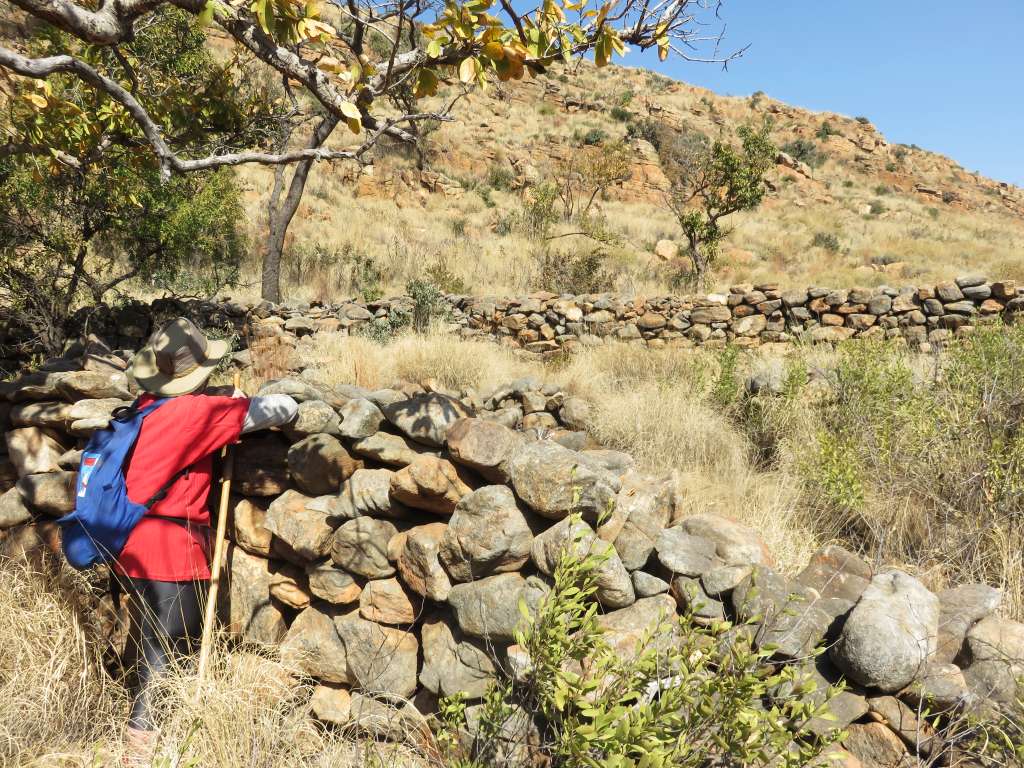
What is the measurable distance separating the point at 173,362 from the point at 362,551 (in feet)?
4.51

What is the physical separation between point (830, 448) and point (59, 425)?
15.4ft

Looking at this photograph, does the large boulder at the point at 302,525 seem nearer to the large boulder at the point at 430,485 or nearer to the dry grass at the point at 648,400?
the large boulder at the point at 430,485

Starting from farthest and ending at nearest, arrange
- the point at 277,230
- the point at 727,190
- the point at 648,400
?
the point at 727,190 → the point at 277,230 → the point at 648,400

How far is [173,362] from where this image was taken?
302 centimetres

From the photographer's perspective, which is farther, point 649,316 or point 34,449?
point 649,316

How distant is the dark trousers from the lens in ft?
9.29

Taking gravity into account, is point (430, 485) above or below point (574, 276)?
below

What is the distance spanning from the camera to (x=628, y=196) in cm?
2592

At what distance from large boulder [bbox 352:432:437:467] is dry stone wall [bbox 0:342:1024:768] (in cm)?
1

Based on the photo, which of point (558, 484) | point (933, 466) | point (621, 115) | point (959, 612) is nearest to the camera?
point (959, 612)

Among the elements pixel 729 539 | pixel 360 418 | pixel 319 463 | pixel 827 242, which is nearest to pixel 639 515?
pixel 729 539

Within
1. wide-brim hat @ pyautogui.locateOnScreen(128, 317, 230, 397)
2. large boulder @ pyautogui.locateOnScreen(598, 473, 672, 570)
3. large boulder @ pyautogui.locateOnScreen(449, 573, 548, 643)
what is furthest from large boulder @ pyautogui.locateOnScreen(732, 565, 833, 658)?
wide-brim hat @ pyautogui.locateOnScreen(128, 317, 230, 397)

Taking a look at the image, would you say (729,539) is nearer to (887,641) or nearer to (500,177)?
(887,641)

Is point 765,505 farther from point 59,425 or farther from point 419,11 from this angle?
point 59,425
